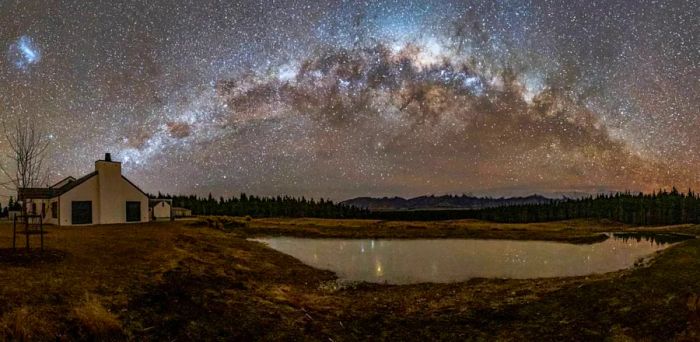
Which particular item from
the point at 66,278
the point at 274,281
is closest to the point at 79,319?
the point at 66,278

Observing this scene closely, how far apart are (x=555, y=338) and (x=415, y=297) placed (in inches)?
340

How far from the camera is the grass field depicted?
1406 cm

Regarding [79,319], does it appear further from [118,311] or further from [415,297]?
[415,297]

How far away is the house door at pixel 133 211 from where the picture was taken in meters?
57.7

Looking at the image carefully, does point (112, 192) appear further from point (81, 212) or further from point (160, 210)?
point (160, 210)

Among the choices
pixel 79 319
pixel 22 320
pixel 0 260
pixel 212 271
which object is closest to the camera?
pixel 22 320

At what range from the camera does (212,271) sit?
26000 millimetres

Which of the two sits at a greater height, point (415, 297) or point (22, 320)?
point (22, 320)

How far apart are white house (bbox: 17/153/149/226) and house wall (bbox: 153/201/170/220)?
8.95 meters

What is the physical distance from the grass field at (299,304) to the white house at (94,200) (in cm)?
2523

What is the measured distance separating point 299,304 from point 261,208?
129 metres

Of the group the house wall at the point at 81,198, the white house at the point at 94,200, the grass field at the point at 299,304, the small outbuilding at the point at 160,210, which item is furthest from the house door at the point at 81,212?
the grass field at the point at 299,304

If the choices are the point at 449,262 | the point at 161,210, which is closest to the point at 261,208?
the point at 161,210

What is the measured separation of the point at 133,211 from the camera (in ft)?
192
